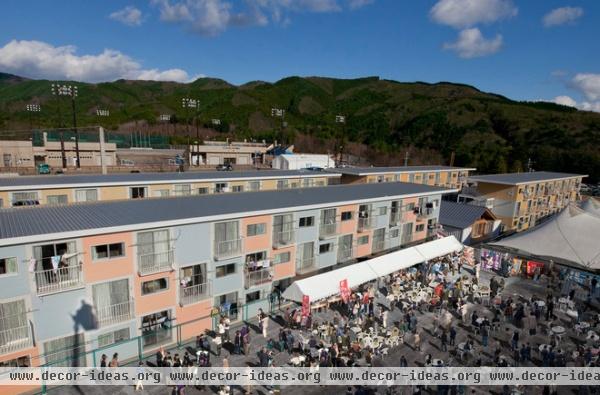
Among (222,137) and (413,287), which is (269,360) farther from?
(222,137)

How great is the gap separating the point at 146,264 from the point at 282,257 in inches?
361

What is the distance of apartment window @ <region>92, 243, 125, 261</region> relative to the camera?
16.9 m

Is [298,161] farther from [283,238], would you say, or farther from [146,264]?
[146,264]

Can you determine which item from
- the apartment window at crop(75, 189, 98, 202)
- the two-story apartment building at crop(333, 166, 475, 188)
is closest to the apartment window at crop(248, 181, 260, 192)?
the two-story apartment building at crop(333, 166, 475, 188)

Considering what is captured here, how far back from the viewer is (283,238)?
2409 cm

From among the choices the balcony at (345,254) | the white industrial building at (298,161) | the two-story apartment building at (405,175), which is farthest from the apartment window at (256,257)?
the white industrial building at (298,161)

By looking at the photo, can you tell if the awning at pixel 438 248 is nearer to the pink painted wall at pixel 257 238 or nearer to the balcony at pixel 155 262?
the pink painted wall at pixel 257 238

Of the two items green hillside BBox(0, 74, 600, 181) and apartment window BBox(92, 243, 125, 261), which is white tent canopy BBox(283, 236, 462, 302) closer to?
apartment window BBox(92, 243, 125, 261)

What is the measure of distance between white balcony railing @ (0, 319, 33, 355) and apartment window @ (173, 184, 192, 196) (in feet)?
67.8

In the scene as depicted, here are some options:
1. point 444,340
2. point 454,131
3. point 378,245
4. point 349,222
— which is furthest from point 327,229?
point 454,131

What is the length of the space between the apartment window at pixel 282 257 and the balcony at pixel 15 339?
44.2 ft

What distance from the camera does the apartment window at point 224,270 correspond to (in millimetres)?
21156

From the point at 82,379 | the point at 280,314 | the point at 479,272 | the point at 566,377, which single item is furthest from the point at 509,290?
the point at 82,379

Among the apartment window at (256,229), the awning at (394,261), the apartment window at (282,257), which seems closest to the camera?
the apartment window at (256,229)
